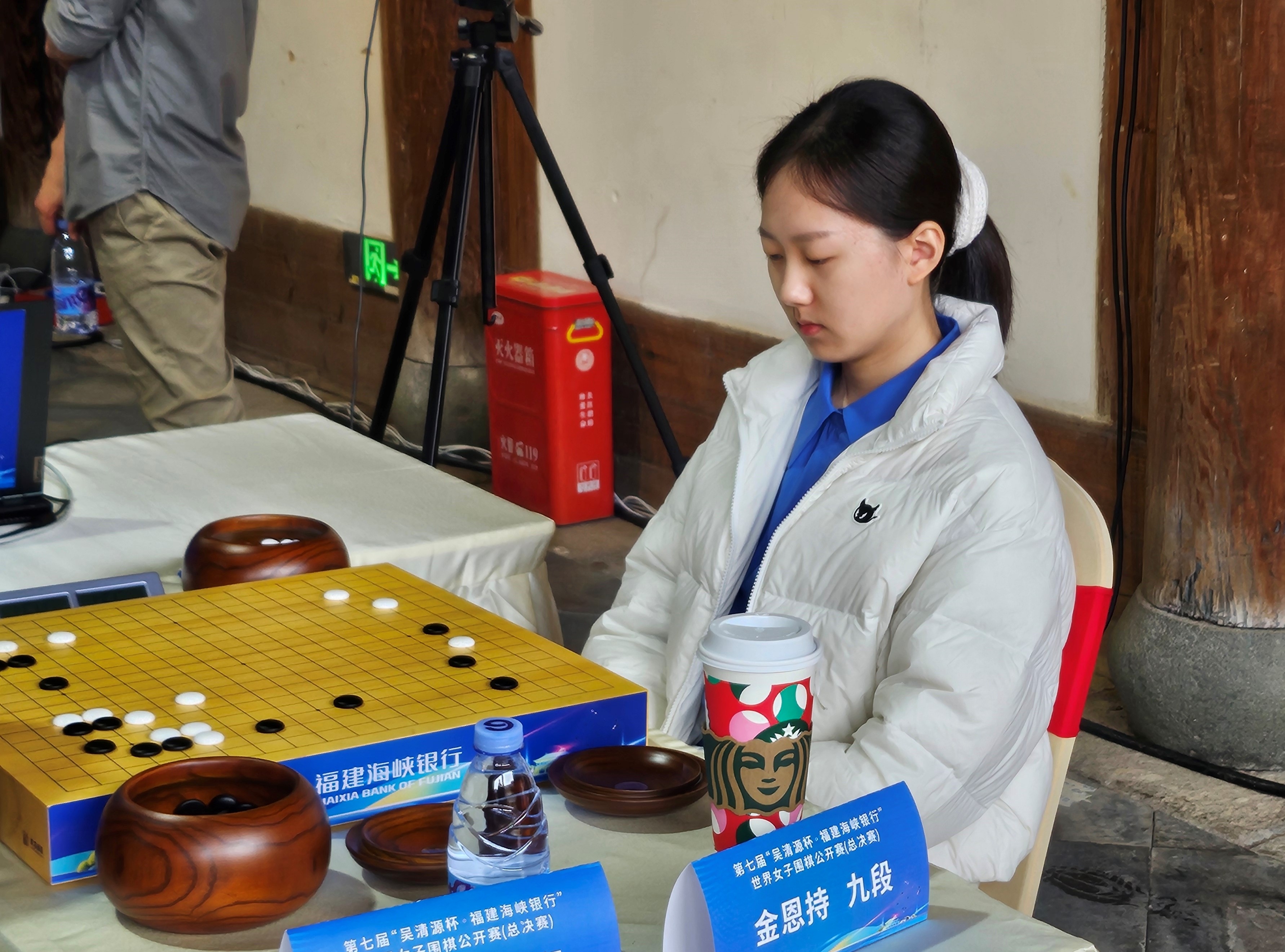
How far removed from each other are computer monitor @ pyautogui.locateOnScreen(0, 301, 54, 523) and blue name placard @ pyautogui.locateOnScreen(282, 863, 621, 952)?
37.6 inches

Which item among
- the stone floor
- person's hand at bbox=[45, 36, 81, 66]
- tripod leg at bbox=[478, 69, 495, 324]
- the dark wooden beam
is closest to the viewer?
the stone floor

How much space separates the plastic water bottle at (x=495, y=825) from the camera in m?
0.76

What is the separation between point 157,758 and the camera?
2.86 ft

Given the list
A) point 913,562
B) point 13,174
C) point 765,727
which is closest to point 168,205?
point 913,562

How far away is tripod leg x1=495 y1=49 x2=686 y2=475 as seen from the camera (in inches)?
115

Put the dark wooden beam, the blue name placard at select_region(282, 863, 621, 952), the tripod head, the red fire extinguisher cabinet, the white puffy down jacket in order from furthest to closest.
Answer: the red fire extinguisher cabinet < the tripod head < the dark wooden beam < the white puffy down jacket < the blue name placard at select_region(282, 863, 621, 952)

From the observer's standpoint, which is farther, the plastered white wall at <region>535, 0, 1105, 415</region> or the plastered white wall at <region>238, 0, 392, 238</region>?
the plastered white wall at <region>238, 0, 392, 238</region>

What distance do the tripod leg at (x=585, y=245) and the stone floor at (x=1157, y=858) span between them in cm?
104

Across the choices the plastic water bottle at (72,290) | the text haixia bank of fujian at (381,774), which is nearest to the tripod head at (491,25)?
the text haixia bank of fujian at (381,774)

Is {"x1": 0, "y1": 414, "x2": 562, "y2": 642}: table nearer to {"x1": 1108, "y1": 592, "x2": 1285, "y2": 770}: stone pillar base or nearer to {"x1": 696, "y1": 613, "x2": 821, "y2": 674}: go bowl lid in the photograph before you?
{"x1": 696, "y1": 613, "x2": 821, "y2": 674}: go bowl lid

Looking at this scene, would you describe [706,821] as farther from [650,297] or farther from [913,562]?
[650,297]

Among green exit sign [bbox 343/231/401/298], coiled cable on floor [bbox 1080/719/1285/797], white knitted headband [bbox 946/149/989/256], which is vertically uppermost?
white knitted headband [bbox 946/149/989/256]

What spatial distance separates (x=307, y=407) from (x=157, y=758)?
12.7ft

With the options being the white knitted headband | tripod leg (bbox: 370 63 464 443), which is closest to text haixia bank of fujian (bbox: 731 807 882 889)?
the white knitted headband
